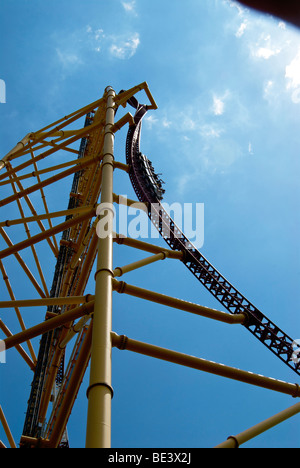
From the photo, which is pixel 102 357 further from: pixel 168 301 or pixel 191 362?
pixel 168 301

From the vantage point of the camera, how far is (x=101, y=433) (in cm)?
285

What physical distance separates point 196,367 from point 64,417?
5.03 ft

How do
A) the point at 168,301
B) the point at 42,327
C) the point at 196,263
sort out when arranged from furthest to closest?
the point at 196,263
the point at 168,301
the point at 42,327

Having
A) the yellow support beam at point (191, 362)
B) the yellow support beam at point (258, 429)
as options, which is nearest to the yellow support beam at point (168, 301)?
the yellow support beam at point (191, 362)

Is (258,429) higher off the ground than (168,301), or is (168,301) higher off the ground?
(168,301)

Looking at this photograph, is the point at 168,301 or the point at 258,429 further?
the point at 168,301

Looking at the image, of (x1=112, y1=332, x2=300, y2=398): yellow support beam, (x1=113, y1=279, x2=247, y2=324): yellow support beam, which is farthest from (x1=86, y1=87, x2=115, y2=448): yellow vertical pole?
(x1=113, y1=279, x2=247, y2=324): yellow support beam

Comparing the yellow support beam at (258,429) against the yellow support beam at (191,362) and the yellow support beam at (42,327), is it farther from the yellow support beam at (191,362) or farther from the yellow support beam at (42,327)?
the yellow support beam at (42,327)

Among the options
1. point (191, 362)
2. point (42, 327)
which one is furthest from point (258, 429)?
point (42, 327)

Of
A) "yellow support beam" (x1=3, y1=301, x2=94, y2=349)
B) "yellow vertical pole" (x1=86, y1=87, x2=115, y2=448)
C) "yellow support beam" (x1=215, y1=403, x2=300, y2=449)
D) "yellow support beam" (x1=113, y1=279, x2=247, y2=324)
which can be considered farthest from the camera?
"yellow support beam" (x1=113, y1=279, x2=247, y2=324)

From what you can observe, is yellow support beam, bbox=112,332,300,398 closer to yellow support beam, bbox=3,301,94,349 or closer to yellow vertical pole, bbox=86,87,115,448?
yellow vertical pole, bbox=86,87,115,448

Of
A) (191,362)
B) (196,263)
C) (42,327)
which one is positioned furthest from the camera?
(196,263)
